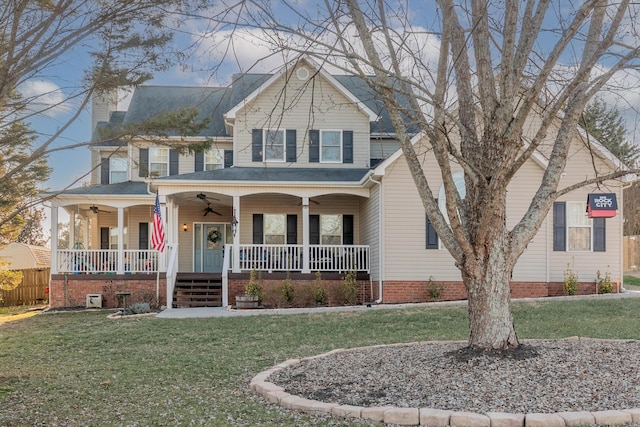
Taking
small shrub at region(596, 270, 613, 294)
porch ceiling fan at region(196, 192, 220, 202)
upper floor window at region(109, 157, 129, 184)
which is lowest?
small shrub at region(596, 270, 613, 294)

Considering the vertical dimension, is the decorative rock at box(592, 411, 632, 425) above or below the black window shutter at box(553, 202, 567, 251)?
below

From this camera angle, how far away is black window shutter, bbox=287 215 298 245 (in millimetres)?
20656

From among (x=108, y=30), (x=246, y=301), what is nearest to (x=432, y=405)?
(x=108, y=30)

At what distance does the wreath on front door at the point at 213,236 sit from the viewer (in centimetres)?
2183

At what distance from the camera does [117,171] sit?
72.4 ft

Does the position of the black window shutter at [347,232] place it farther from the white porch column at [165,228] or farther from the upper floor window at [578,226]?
the upper floor window at [578,226]

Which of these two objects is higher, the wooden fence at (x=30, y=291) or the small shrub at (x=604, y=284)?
the small shrub at (x=604, y=284)

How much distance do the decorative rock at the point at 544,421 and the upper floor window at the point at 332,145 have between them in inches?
622

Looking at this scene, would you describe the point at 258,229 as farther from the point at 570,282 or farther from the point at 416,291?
the point at 570,282

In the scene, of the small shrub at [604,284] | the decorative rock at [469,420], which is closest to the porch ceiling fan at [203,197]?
the small shrub at [604,284]

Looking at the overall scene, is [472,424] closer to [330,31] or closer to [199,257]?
[330,31]

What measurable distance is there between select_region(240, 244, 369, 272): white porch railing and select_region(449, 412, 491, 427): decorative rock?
1334 centimetres

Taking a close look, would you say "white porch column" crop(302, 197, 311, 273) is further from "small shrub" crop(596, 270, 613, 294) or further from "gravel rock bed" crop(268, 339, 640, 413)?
"gravel rock bed" crop(268, 339, 640, 413)

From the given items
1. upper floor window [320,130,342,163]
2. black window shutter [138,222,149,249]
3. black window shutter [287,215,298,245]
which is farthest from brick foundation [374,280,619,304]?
black window shutter [138,222,149,249]
